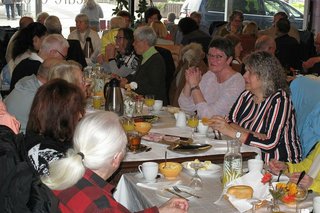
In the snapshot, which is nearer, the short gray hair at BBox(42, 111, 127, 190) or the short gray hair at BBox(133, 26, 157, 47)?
the short gray hair at BBox(42, 111, 127, 190)

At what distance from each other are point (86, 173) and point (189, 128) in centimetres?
178

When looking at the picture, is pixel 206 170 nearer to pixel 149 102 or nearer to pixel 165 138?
pixel 165 138

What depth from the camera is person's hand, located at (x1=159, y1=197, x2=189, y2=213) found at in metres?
2.36

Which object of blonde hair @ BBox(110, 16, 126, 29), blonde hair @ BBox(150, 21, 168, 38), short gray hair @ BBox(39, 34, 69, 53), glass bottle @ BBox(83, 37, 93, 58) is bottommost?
glass bottle @ BBox(83, 37, 93, 58)

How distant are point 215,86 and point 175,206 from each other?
2.21 m

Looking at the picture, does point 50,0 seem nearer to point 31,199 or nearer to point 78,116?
point 78,116

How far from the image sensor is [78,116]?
2.65 metres

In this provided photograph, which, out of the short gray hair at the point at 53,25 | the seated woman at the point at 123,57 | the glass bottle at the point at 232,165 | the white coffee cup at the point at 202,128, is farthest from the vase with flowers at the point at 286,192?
the short gray hair at the point at 53,25

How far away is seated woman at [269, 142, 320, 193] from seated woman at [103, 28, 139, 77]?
316 centimetres

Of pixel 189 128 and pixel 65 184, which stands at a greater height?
pixel 65 184

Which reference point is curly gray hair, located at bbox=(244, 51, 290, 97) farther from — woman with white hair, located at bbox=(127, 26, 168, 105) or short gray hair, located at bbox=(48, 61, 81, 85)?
woman with white hair, located at bbox=(127, 26, 168, 105)

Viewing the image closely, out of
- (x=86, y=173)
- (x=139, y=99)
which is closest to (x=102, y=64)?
(x=139, y=99)

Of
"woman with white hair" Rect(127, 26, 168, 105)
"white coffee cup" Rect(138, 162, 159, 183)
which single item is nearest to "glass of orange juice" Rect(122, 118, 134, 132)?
"white coffee cup" Rect(138, 162, 159, 183)

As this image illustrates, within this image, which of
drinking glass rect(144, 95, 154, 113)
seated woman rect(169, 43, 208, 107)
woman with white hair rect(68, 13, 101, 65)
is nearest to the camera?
drinking glass rect(144, 95, 154, 113)
